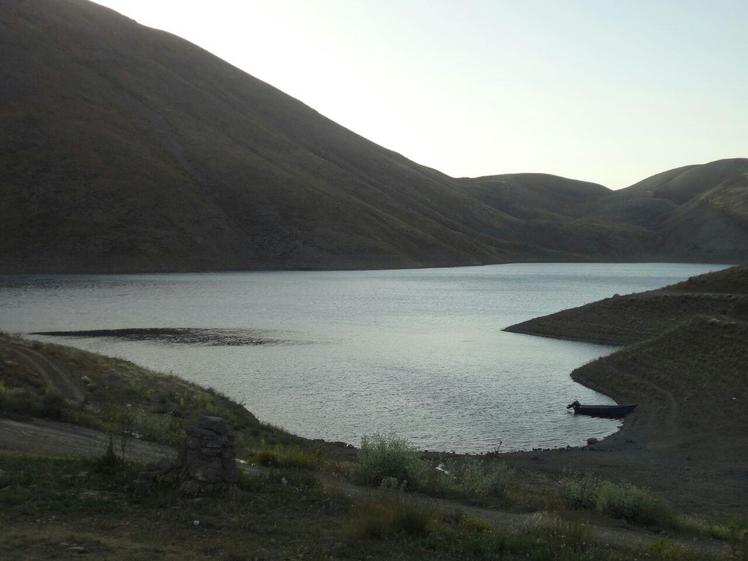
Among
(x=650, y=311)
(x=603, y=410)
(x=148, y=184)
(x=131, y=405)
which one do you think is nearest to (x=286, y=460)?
(x=131, y=405)

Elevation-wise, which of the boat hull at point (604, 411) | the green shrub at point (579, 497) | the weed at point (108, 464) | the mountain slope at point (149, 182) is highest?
the mountain slope at point (149, 182)

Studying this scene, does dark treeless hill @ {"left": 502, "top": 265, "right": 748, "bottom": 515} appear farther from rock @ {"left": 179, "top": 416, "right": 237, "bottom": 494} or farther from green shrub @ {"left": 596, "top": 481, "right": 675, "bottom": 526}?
rock @ {"left": 179, "top": 416, "right": 237, "bottom": 494}

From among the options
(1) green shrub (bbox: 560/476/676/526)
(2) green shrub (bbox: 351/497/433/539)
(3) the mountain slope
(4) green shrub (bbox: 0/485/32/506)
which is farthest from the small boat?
(3) the mountain slope

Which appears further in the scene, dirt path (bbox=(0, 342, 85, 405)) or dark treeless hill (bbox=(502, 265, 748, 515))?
dirt path (bbox=(0, 342, 85, 405))

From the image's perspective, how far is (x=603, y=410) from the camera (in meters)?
34.8

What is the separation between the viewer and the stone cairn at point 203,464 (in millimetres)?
11680

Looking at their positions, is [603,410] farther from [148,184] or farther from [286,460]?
[148,184]

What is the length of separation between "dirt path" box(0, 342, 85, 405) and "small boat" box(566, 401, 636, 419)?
21197 millimetres

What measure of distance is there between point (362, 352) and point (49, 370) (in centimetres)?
2756

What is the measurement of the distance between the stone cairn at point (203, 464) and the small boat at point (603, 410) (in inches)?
1022

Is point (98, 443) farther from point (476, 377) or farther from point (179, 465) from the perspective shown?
point (476, 377)

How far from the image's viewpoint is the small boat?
34.7 meters

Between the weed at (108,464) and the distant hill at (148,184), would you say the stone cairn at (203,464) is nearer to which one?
the weed at (108,464)

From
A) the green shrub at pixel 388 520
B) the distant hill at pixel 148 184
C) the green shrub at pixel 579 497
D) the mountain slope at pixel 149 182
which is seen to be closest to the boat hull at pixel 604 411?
the green shrub at pixel 579 497
